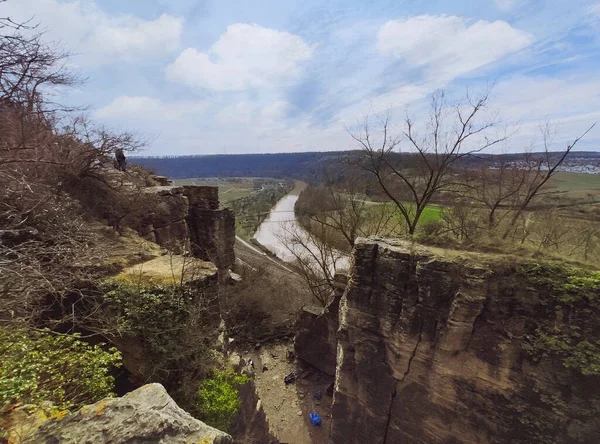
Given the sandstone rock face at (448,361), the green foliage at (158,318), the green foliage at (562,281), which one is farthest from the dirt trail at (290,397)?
the green foliage at (562,281)

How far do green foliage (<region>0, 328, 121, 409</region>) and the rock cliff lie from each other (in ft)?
21.5

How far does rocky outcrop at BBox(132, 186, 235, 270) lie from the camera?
14.5 meters

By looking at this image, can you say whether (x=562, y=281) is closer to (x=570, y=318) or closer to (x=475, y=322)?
(x=570, y=318)

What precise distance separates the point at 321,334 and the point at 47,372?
1143cm

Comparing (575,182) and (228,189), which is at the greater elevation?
(575,182)

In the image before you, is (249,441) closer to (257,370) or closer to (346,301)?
(346,301)

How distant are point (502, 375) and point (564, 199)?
15.0m

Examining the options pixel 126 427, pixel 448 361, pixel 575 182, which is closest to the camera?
pixel 126 427

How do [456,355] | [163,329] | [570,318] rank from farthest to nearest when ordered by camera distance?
[456,355] → [163,329] → [570,318]

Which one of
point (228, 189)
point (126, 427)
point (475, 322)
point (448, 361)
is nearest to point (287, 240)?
point (448, 361)

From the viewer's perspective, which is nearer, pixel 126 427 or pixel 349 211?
pixel 126 427

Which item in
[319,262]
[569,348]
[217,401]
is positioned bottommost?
[319,262]

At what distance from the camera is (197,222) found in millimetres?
18922

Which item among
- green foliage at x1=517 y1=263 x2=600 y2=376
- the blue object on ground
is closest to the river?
the blue object on ground
